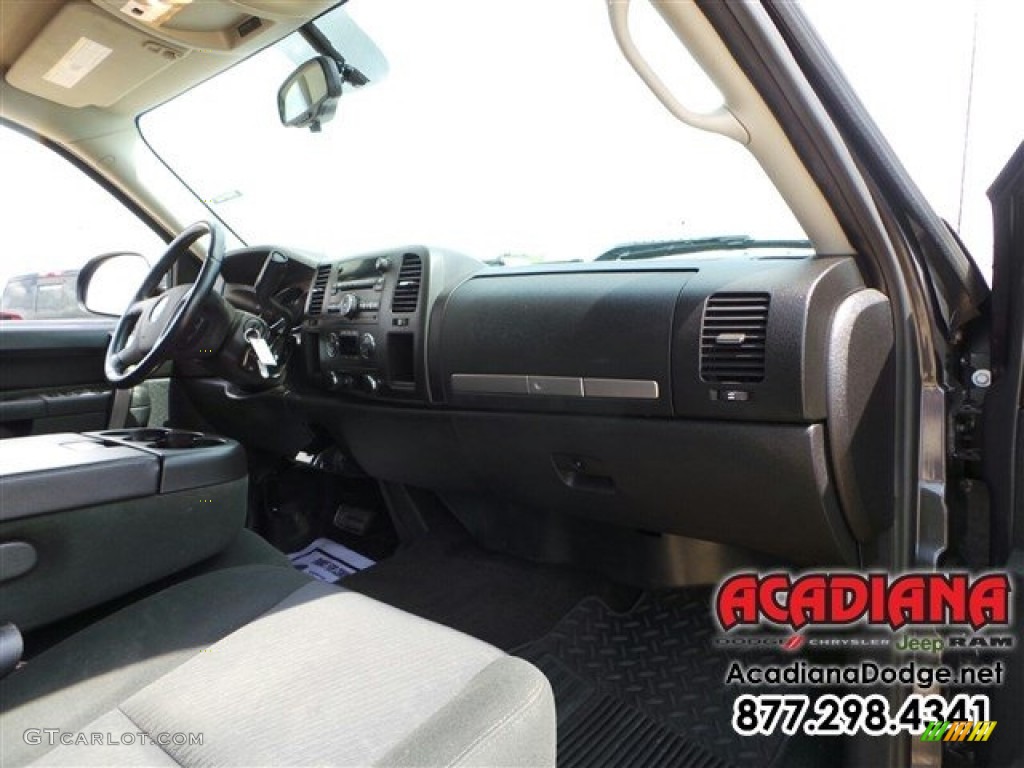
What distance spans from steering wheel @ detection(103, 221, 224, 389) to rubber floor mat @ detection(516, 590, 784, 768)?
4.02ft

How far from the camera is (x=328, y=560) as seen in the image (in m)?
2.70

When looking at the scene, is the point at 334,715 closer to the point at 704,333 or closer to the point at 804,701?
the point at 704,333

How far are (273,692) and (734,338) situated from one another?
0.99 meters

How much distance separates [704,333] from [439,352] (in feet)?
2.47

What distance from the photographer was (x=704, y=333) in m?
1.47

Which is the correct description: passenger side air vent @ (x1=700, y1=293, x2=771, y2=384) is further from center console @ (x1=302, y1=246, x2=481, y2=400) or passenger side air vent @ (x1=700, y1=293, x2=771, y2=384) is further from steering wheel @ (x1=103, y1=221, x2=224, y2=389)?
steering wheel @ (x1=103, y1=221, x2=224, y2=389)

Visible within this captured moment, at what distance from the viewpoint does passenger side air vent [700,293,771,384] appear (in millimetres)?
1400

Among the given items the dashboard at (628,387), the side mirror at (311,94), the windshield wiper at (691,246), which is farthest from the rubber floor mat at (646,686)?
the side mirror at (311,94)

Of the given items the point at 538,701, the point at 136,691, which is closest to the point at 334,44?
the point at 136,691

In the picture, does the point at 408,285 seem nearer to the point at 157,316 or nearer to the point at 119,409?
the point at 157,316

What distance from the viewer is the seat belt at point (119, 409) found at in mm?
2791

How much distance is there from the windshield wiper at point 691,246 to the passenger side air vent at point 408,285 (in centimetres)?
48

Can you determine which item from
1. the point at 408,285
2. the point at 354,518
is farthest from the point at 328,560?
the point at 408,285

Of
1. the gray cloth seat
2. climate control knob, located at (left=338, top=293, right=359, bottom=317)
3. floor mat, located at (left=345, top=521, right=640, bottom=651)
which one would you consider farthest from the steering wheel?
floor mat, located at (left=345, top=521, right=640, bottom=651)
